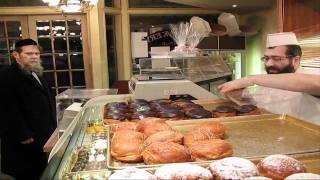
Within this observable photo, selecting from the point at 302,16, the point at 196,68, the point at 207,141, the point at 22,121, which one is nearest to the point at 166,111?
the point at 207,141

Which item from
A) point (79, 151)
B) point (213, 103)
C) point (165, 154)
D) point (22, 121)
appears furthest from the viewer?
point (22, 121)

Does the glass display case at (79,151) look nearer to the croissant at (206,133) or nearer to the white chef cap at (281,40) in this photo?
the croissant at (206,133)

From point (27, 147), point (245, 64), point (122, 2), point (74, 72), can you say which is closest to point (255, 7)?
point (245, 64)

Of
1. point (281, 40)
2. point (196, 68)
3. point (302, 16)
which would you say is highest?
point (302, 16)

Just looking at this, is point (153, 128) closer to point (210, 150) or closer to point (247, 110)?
point (210, 150)

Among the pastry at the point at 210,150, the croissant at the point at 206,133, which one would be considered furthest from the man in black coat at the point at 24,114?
the pastry at the point at 210,150

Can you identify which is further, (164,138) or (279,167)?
(164,138)

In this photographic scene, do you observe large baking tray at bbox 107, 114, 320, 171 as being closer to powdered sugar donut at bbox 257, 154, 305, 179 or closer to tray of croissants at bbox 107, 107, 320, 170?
tray of croissants at bbox 107, 107, 320, 170

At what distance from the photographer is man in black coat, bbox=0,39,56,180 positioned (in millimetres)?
→ 3016

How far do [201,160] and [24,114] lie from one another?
2423mm

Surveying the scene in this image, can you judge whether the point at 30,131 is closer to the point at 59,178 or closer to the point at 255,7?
the point at 59,178

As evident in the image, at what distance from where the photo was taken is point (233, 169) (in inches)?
38.0

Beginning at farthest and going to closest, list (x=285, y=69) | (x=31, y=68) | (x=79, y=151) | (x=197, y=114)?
1. (x=31, y=68)
2. (x=285, y=69)
3. (x=197, y=114)
4. (x=79, y=151)

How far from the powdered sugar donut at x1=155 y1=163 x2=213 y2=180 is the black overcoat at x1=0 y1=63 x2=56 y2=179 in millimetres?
2390
